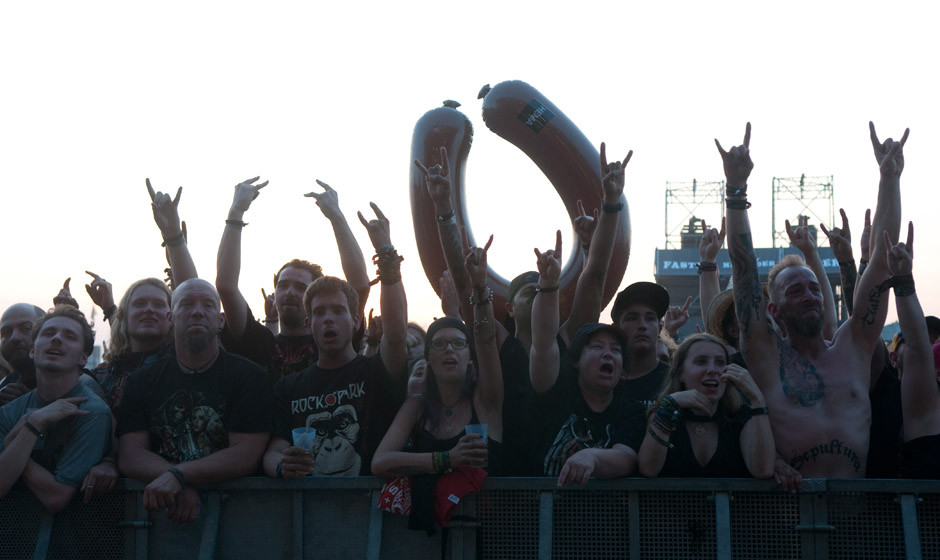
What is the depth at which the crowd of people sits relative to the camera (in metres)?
3.77

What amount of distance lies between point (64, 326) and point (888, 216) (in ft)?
13.3

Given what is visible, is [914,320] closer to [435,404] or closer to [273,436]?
[435,404]

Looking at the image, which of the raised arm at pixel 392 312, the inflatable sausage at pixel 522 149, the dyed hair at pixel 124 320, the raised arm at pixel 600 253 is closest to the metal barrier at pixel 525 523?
the raised arm at pixel 392 312

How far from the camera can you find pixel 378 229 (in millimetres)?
4508

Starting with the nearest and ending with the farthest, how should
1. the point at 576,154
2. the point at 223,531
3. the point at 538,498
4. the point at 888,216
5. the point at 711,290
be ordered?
the point at 538,498 < the point at 223,531 < the point at 888,216 < the point at 711,290 < the point at 576,154

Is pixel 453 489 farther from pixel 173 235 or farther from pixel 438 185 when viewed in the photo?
pixel 173 235

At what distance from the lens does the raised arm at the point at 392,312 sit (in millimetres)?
4270

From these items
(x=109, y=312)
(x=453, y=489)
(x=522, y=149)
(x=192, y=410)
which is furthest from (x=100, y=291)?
(x=453, y=489)

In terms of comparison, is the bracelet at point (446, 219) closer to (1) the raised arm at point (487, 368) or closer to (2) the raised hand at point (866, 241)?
(1) the raised arm at point (487, 368)

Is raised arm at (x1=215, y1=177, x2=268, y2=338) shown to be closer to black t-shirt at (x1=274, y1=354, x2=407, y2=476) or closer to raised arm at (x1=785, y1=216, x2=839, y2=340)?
black t-shirt at (x1=274, y1=354, x2=407, y2=476)

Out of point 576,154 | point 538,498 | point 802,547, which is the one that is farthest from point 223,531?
point 576,154

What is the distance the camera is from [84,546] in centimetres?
400

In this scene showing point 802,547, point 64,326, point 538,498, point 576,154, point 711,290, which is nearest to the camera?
point 802,547

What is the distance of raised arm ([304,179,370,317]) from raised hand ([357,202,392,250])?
0.73 m
